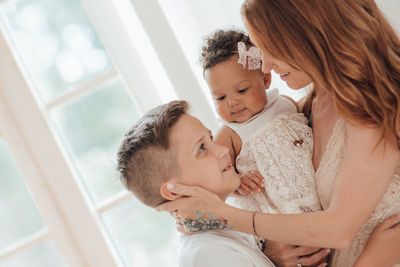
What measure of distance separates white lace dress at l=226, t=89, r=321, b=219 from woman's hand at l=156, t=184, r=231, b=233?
0.22 metres

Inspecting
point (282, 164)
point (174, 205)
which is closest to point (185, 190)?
point (174, 205)

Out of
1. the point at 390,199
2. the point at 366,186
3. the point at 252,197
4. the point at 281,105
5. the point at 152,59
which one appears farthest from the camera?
the point at 152,59

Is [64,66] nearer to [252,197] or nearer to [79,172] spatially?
[79,172]

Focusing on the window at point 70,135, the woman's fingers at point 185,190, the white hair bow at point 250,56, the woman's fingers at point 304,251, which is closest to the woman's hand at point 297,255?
the woman's fingers at point 304,251

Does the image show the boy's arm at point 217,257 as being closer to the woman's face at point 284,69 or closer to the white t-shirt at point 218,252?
the white t-shirt at point 218,252

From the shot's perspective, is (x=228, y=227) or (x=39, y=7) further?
(x=39, y=7)

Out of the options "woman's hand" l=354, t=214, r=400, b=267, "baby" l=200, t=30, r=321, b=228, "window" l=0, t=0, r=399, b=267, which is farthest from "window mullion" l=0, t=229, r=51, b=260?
"woman's hand" l=354, t=214, r=400, b=267

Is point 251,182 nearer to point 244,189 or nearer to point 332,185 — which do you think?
point 244,189

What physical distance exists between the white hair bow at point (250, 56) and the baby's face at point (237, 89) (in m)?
0.04

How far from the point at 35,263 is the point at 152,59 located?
1302 mm

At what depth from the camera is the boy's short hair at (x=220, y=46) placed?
1.76 m

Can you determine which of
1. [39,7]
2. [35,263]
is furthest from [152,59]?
[35,263]

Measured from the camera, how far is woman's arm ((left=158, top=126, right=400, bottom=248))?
1.29m

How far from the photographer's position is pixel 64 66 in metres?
2.60
